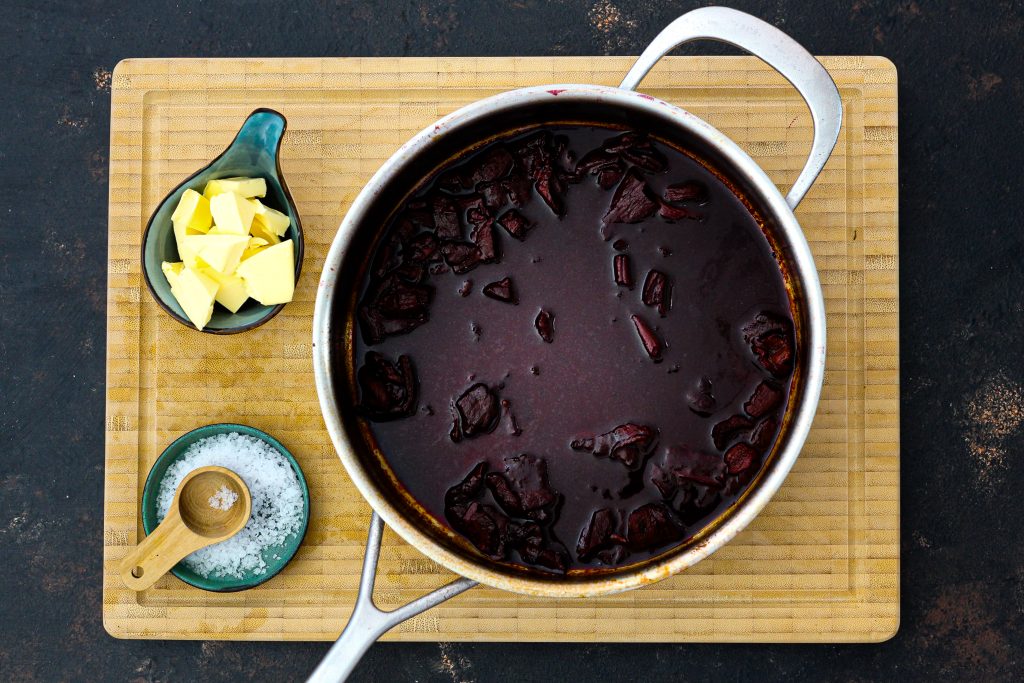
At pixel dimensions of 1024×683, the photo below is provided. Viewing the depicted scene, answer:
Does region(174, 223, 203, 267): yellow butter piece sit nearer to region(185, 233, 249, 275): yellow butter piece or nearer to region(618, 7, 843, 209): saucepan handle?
region(185, 233, 249, 275): yellow butter piece

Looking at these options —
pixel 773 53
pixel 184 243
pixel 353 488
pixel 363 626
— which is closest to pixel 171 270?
pixel 184 243

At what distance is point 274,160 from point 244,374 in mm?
524

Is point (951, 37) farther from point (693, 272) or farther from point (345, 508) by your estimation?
point (345, 508)

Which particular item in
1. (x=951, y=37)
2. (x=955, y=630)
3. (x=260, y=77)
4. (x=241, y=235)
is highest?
(x=951, y=37)

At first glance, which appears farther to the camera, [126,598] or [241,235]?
[126,598]

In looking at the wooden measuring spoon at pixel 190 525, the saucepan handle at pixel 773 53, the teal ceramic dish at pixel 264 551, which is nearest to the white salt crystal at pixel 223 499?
the wooden measuring spoon at pixel 190 525

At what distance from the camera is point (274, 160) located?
1705 millimetres

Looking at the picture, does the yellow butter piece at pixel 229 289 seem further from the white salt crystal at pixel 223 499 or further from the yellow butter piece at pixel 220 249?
the white salt crystal at pixel 223 499

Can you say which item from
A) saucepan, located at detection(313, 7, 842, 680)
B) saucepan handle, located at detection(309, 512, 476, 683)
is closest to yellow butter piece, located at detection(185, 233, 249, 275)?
saucepan, located at detection(313, 7, 842, 680)

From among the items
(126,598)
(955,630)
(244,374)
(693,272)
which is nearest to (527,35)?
(693,272)

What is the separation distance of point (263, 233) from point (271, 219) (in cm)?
4

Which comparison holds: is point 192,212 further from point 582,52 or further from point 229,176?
point 582,52

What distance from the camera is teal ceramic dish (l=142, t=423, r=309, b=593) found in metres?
1.76

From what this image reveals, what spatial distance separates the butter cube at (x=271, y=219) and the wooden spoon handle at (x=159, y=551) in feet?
2.27
